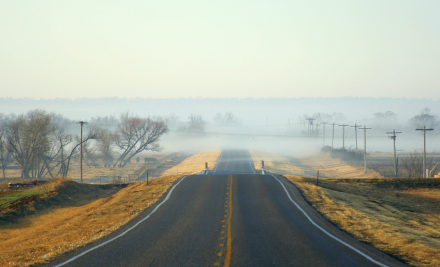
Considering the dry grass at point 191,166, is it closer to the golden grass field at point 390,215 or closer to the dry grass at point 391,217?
the dry grass at point 391,217

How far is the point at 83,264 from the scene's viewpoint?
8695 millimetres

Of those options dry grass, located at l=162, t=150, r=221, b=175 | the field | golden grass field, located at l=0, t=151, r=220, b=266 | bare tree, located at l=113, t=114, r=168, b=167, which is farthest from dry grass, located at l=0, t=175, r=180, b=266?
bare tree, located at l=113, t=114, r=168, b=167

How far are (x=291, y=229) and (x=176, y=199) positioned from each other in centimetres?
879

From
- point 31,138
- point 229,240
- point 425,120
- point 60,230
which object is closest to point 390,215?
point 229,240

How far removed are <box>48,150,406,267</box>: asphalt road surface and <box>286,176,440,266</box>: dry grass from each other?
0.76m

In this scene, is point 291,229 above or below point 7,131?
below

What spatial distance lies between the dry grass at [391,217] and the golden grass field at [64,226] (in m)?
9.85

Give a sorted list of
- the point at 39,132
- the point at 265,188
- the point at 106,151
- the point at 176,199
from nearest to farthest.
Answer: the point at 176,199
the point at 265,188
the point at 39,132
the point at 106,151

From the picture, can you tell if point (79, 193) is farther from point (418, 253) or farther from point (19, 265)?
point (418, 253)

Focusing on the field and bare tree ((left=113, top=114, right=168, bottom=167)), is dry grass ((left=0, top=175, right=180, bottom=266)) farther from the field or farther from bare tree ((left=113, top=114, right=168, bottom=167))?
bare tree ((left=113, top=114, right=168, bottom=167))

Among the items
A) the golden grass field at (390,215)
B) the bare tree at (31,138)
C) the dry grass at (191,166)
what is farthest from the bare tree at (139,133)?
the golden grass field at (390,215)

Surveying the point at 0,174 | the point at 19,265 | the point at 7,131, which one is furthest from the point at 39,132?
the point at 19,265

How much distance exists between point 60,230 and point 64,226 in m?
1.03

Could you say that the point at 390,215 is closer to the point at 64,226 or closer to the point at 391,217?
the point at 391,217
